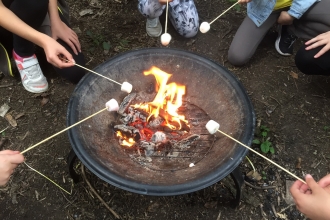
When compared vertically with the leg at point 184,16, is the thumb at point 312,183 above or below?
above

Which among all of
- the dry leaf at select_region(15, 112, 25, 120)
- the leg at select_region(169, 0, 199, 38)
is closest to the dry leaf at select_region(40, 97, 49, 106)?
the dry leaf at select_region(15, 112, 25, 120)

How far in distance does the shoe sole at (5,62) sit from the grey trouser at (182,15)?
1.28 m

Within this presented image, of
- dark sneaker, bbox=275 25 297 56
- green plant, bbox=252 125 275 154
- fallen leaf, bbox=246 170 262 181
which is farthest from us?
dark sneaker, bbox=275 25 297 56

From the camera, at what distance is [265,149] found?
2.68 m

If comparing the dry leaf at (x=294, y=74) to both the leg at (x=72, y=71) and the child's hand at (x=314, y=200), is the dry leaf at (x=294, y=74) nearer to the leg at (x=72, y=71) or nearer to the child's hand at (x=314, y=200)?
the child's hand at (x=314, y=200)

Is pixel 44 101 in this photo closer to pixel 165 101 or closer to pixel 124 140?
pixel 124 140

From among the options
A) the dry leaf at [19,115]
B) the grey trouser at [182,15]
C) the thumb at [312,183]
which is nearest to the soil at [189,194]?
the dry leaf at [19,115]

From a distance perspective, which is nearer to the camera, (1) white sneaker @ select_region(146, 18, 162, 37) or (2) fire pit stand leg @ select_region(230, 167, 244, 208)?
(2) fire pit stand leg @ select_region(230, 167, 244, 208)

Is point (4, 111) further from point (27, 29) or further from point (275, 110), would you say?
point (275, 110)

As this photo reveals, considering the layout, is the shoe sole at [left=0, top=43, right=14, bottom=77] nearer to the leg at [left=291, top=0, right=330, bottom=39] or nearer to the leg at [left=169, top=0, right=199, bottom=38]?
the leg at [left=169, top=0, right=199, bottom=38]

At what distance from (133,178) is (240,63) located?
186cm

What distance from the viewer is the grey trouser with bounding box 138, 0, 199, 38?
329 cm

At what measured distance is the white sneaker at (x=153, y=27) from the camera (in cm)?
347

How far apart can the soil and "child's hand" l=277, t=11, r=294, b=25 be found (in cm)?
36
